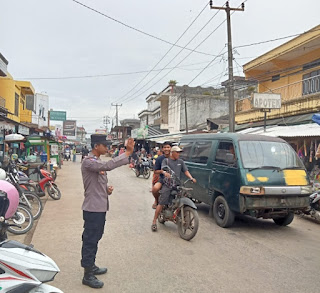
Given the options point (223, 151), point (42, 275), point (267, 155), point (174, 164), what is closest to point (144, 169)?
point (223, 151)

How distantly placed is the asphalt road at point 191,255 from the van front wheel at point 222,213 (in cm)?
16

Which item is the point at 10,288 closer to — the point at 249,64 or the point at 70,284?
the point at 70,284

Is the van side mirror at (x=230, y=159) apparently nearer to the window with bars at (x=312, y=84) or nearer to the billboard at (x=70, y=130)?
the window with bars at (x=312, y=84)

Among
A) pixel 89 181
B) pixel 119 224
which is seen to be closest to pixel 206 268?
pixel 89 181

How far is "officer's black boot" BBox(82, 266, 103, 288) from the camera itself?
3.65 meters

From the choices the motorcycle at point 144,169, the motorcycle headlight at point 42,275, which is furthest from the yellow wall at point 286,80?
the motorcycle headlight at point 42,275

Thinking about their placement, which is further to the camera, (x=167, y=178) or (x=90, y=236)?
(x=167, y=178)

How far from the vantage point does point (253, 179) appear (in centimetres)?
605

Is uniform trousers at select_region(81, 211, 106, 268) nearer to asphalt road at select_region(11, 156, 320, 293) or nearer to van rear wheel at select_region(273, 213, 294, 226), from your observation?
asphalt road at select_region(11, 156, 320, 293)

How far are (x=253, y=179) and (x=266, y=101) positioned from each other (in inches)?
349

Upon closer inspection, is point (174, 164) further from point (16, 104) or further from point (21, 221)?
point (16, 104)

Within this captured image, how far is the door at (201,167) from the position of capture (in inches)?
291

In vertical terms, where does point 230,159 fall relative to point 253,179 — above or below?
above

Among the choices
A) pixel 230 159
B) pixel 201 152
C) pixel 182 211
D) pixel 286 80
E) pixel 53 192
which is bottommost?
pixel 53 192
